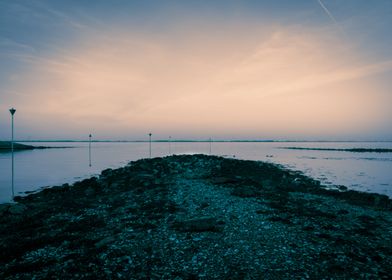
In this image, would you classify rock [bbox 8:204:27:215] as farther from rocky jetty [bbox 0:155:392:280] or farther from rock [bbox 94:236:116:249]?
rock [bbox 94:236:116:249]

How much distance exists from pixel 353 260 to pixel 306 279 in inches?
112

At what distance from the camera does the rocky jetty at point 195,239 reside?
8.42 meters

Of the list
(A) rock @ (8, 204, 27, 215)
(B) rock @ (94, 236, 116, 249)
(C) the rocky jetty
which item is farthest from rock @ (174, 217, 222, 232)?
(A) rock @ (8, 204, 27, 215)

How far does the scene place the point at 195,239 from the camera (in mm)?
10867

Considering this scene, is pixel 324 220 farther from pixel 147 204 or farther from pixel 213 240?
pixel 147 204

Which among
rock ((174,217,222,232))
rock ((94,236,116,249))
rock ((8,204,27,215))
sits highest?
rock ((174,217,222,232))

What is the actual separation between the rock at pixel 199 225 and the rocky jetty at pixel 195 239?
0.05 metres

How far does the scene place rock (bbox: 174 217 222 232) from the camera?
12.0 metres

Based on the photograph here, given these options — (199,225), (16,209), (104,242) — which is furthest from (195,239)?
(16,209)

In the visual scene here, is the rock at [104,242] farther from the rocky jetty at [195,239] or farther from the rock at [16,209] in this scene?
the rock at [16,209]

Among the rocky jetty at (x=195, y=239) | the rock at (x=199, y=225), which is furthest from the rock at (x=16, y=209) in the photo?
the rock at (x=199, y=225)

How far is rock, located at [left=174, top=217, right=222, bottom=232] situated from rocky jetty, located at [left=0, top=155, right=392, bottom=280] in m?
0.05

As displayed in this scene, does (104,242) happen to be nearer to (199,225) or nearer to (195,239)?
(195,239)

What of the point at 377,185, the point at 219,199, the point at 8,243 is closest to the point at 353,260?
the point at 219,199
